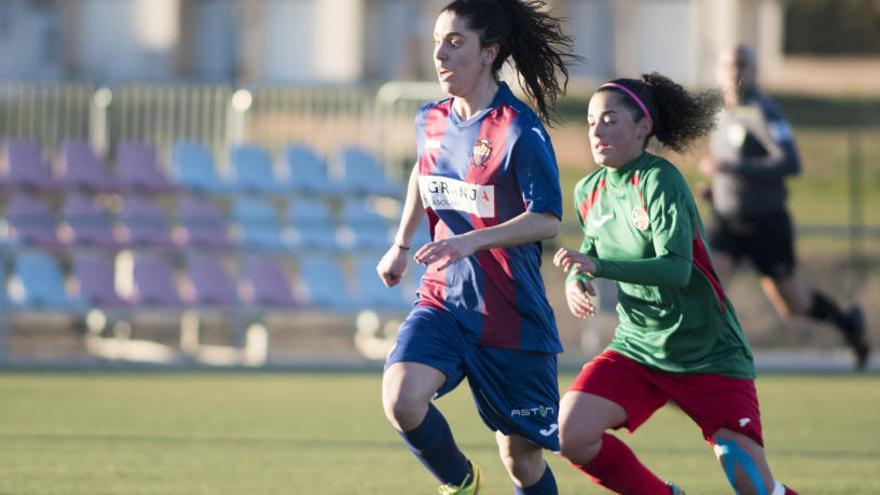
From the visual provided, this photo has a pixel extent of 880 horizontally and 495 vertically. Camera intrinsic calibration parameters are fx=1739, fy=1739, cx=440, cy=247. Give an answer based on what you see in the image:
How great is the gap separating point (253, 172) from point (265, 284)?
50.5 inches

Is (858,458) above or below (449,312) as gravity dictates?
below

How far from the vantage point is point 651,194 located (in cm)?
552

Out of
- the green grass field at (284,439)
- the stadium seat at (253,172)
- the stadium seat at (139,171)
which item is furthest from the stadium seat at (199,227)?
the green grass field at (284,439)

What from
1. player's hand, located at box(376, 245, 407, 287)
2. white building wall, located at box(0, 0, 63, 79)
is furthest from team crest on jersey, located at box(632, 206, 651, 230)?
white building wall, located at box(0, 0, 63, 79)

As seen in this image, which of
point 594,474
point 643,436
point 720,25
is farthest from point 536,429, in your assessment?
point 720,25

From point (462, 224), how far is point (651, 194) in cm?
61

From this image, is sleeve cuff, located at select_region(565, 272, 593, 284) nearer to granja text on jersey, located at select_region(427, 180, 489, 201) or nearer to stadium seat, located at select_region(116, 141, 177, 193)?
granja text on jersey, located at select_region(427, 180, 489, 201)

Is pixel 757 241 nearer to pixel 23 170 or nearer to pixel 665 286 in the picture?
pixel 665 286

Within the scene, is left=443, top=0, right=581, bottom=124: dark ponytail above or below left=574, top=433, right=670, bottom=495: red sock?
above

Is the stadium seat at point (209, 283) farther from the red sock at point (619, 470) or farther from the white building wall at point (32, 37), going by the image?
the white building wall at point (32, 37)

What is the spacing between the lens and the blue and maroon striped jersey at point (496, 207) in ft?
17.8

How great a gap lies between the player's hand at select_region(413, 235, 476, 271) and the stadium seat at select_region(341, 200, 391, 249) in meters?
9.19

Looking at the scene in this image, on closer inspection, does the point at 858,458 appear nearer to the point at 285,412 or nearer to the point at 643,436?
the point at 643,436

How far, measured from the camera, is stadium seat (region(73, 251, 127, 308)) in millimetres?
13359
